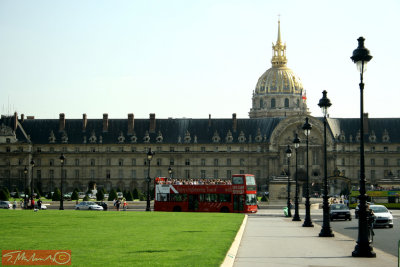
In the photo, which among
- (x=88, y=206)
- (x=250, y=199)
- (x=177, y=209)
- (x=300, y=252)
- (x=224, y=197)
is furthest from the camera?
(x=88, y=206)

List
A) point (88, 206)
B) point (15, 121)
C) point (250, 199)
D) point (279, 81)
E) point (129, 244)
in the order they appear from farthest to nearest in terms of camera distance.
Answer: point (279, 81)
point (15, 121)
point (88, 206)
point (250, 199)
point (129, 244)

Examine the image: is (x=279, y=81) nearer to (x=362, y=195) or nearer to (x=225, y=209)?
(x=225, y=209)

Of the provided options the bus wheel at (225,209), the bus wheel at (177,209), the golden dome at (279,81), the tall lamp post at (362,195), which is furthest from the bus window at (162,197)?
the golden dome at (279,81)

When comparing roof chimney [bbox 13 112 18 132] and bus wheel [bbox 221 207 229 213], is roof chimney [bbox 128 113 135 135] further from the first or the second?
bus wheel [bbox 221 207 229 213]

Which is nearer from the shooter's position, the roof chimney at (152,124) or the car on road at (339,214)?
the car on road at (339,214)

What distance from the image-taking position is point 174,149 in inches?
5069

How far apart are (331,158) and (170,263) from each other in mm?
107472

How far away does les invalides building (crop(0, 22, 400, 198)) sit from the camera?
125m

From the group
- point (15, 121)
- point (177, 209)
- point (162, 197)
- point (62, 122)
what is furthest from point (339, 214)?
point (15, 121)

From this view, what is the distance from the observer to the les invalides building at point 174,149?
125062 millimetres

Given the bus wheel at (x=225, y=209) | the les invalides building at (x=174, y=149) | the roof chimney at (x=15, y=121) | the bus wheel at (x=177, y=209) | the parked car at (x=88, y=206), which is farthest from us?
the roof chimney at (x=15, y=121)

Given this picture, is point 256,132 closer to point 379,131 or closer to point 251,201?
point 379,131

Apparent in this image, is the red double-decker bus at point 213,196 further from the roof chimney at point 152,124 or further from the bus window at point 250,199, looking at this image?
the roof chimney at point 152,124

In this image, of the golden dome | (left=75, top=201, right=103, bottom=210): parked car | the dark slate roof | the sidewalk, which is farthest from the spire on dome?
the sidewalk
